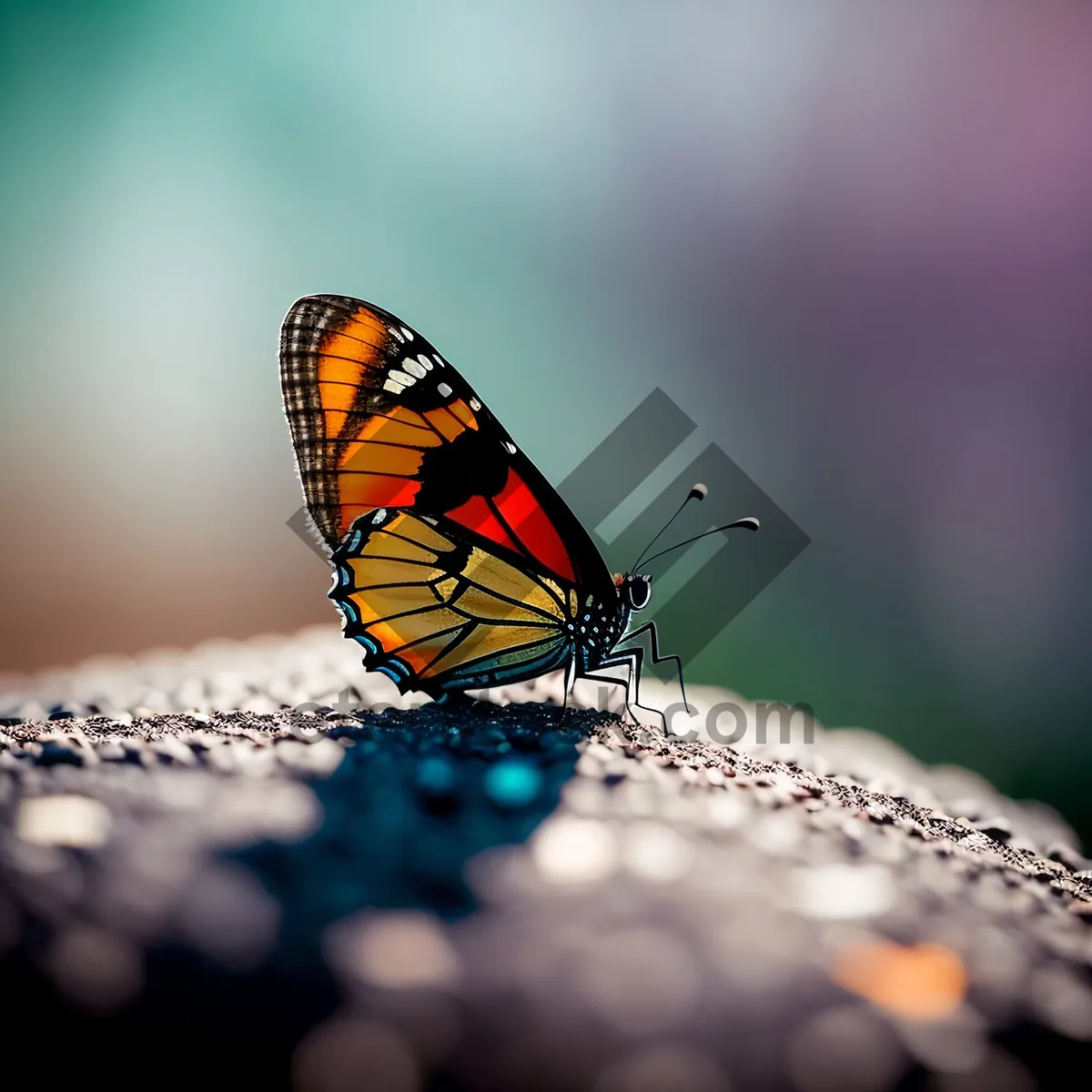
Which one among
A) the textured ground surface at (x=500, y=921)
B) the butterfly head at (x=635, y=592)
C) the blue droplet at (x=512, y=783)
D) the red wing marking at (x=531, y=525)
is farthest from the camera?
the butterfly head at (x=635, y=592)

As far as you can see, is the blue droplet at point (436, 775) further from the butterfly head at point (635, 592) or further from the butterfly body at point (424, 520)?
the butterfly head at point (635, 592)

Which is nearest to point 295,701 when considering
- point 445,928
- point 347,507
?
point 347,507

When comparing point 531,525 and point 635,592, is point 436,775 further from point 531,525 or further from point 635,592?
point 635,592

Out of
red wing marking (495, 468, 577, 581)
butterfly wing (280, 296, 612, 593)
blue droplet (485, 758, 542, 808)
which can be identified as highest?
butterfly wing (280, 296, 612, 593)

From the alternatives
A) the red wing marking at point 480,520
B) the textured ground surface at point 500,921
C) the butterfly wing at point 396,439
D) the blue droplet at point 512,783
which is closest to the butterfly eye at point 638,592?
the butterfly wing at point 396,439

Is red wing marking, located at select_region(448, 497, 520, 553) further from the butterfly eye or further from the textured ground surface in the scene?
the textured ground surface

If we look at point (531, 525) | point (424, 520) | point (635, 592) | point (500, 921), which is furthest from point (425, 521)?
point (500, 921)

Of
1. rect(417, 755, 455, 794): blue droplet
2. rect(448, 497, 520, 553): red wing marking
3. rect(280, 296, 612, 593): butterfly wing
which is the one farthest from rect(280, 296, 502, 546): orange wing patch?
rect(417, 755, 455, 794): blue droplet
